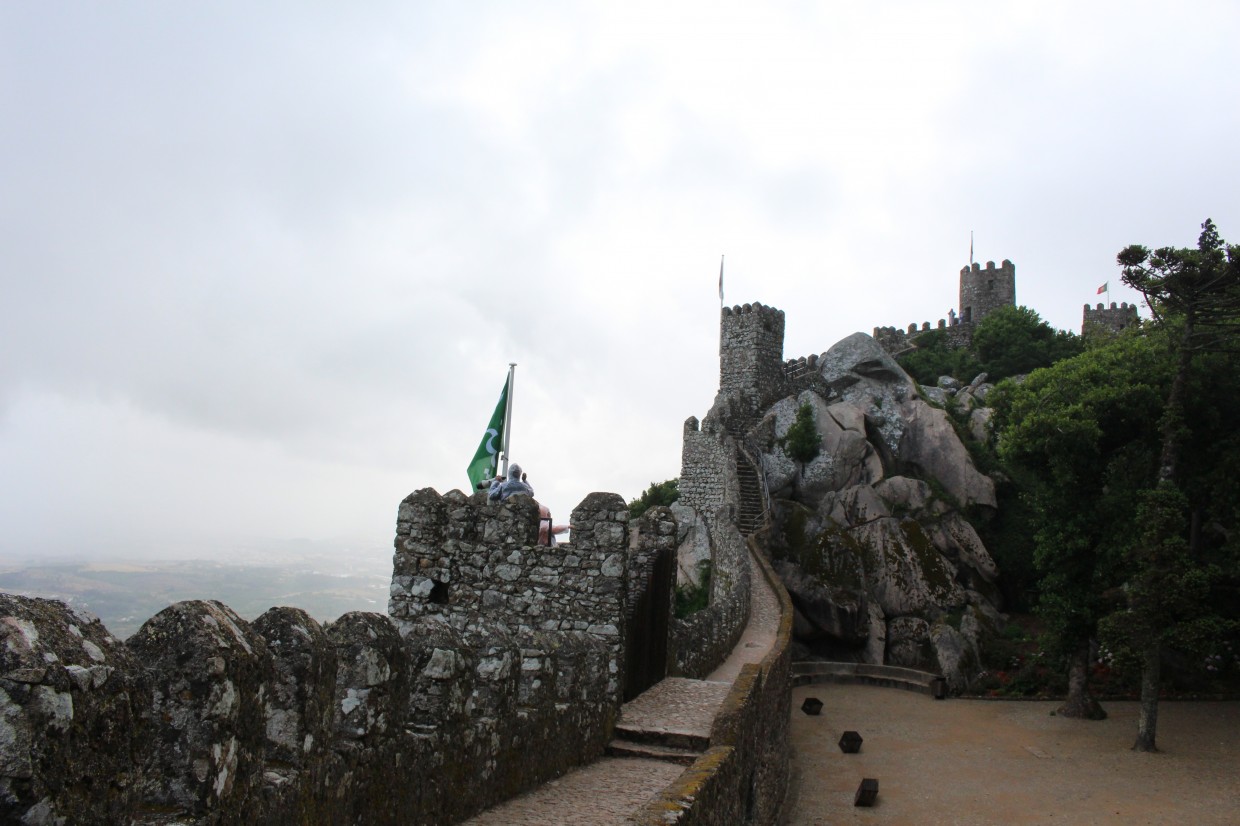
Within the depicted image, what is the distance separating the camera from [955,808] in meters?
16.0

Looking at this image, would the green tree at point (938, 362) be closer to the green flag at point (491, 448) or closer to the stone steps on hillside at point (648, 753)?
the green flag at point (491, 448)

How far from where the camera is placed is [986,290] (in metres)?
58.3

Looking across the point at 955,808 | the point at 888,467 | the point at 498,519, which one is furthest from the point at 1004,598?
the point at 498,519

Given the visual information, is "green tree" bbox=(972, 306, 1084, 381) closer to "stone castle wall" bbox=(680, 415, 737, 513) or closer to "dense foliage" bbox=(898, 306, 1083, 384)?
"dense foliage" bbox=(898, 306, 1083, 384)

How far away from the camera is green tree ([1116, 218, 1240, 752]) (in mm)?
18344

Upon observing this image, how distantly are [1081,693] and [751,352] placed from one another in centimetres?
2064

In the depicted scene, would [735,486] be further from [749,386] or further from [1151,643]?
[1151,643]

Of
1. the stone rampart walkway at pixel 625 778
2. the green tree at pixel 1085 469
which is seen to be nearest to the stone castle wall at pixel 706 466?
the green tree at pixel 1085 469

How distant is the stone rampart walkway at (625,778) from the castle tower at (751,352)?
28.1m

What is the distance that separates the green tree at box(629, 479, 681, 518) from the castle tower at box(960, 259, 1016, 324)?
26452 millimetres

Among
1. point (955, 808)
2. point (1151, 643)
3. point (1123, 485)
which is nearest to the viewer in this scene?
point (955, 808)

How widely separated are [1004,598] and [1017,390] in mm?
11865

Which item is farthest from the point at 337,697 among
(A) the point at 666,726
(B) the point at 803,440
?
(B) the point at 803,440

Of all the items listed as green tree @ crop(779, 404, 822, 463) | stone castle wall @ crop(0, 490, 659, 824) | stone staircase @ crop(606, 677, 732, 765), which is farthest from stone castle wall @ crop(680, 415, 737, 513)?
stone castle wall @ crop(0, 490, 659, 824)
